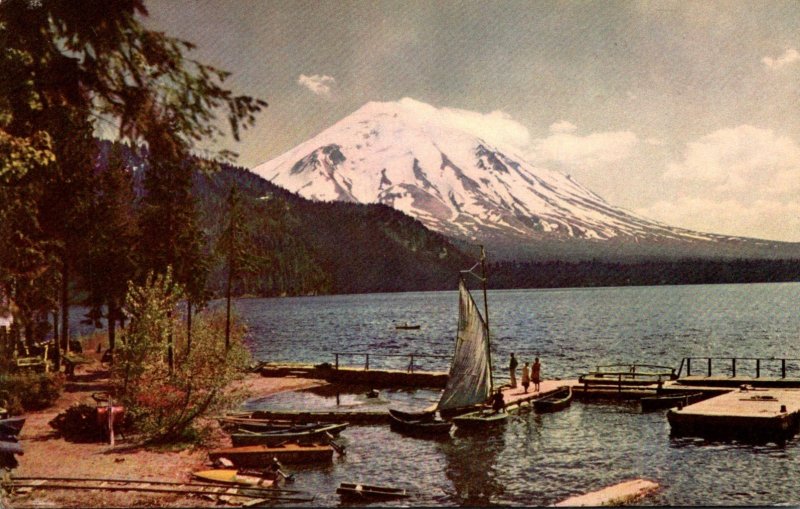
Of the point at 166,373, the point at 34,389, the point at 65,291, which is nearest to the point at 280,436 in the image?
the point at 166,373

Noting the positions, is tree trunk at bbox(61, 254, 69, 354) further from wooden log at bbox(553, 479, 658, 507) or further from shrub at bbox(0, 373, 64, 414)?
wooden log at bbox(553, 479, 658, 507)

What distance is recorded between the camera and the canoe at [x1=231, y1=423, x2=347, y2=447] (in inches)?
1041

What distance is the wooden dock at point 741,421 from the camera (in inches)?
1174

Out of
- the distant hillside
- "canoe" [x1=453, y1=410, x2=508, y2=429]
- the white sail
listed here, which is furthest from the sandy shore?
the distant hillside

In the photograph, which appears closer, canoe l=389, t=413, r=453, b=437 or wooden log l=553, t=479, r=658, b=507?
wooden log l=553, t=479, r=658, b=507

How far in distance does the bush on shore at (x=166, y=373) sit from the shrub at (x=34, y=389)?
4.77 metres

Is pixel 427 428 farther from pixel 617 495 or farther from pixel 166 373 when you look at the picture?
pixel 617 495

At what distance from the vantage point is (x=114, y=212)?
39.7m

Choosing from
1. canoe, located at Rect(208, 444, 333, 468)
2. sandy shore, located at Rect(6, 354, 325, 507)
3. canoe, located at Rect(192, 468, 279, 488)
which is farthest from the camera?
canoe, located at Rect(208, 444, 333, 468)

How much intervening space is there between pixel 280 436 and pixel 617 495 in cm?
1279

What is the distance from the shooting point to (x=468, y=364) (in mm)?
33062

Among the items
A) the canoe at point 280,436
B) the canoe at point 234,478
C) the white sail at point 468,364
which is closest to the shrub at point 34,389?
the canoe at point 280,436

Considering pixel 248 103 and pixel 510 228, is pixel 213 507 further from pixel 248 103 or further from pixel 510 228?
pixel 510 228

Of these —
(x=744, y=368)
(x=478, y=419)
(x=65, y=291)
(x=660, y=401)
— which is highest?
(x=65, y=291)
